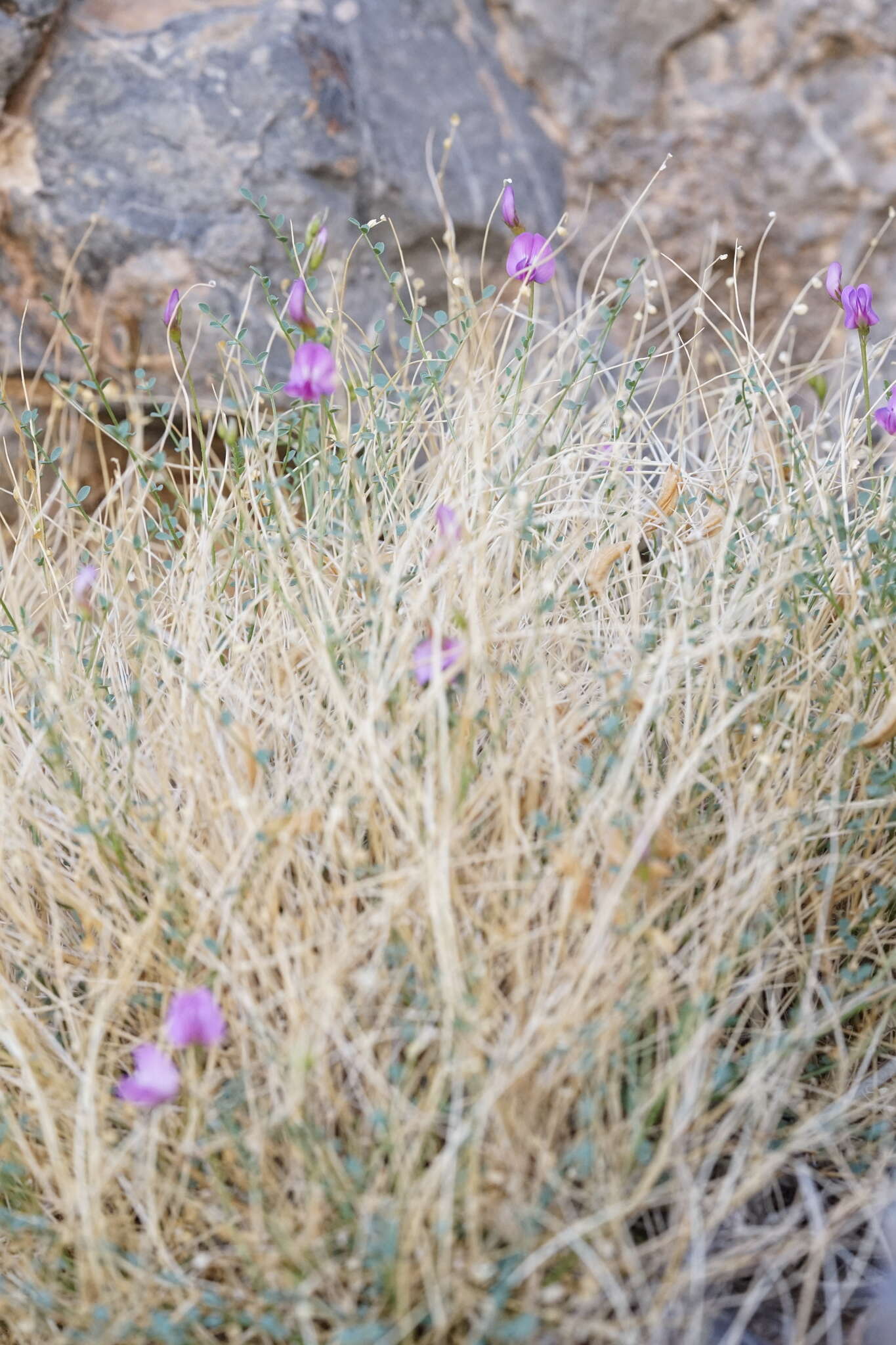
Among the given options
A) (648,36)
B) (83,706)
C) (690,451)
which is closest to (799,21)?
(648,36)

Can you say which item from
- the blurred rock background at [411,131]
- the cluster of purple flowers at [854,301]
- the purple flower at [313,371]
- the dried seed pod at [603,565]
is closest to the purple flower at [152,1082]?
the purple flower at [313,371]

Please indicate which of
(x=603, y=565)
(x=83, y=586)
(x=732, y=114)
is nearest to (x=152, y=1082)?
(x=83, y=586)

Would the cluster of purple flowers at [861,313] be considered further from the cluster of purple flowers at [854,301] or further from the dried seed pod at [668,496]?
the dried seed pod at [668,496]

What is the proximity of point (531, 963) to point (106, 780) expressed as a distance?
0.54m

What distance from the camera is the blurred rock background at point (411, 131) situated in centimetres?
239

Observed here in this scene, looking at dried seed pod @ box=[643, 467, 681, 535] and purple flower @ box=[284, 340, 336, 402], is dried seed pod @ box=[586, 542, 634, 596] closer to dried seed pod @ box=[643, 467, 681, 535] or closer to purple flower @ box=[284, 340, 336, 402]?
dried seed pod @ box=[643, 467, 681, 535]

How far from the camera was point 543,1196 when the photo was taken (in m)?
1.02

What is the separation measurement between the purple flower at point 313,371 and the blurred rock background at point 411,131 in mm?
1152

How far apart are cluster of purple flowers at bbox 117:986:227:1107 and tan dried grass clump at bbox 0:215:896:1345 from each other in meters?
0.05

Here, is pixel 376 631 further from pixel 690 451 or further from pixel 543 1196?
pixel 690 451

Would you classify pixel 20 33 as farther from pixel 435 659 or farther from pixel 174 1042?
pixel 174 1042

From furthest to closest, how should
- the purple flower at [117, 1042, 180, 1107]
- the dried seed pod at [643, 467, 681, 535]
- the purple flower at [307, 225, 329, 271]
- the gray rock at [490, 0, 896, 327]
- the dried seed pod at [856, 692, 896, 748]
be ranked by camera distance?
the gray rock at [490, 0, 896, 327], the dried seed pod at [643, 467, 681, 535], the purple flower at [307, 225, 329, 271], the dried seed pod at [856, 692, 896, 748], the purple flower at [117, 1042, 180, 1107]

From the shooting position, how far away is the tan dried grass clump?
1.01 meters

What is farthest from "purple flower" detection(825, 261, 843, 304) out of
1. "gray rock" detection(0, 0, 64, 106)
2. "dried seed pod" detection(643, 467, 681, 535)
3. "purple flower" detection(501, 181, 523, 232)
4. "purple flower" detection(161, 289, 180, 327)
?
"gray rock" detection(0, 0, 64, 106)
